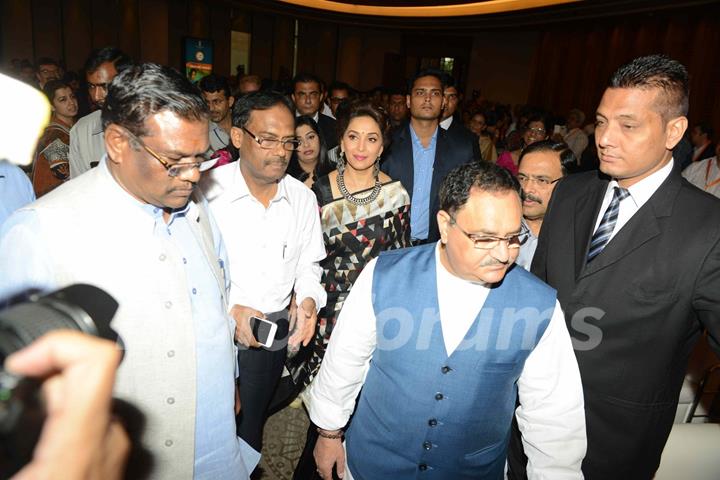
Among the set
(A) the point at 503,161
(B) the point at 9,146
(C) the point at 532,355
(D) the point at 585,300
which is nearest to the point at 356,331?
(C) the point at 532,355

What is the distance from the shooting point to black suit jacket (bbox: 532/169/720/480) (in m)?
1.44

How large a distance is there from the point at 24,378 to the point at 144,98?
3.04 ft

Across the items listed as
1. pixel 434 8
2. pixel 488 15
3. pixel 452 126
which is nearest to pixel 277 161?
pixel 452 126

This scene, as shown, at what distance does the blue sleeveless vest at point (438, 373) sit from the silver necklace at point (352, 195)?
100cm

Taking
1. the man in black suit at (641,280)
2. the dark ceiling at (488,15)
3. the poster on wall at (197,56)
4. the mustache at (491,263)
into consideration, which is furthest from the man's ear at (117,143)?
the poster on wall at (197,56)

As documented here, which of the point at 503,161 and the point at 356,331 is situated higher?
the point at 503,161

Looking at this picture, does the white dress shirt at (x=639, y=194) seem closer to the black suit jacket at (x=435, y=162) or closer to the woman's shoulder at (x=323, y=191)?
the woman's shoulder at (x=323, y=191)

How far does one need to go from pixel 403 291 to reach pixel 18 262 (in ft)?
3.15

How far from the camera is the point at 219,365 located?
1.36 metres

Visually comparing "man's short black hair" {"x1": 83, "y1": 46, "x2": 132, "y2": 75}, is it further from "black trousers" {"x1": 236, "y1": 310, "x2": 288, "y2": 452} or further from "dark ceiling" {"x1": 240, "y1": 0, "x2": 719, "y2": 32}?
"dark ceiling" {"x1": 240, "y1": 0, "x2": 719, "y2": 32}

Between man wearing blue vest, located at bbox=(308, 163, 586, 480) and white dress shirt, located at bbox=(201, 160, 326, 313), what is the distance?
65 centimetres

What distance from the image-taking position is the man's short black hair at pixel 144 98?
1.16 meters

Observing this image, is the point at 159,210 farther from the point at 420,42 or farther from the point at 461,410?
the point at 420,42

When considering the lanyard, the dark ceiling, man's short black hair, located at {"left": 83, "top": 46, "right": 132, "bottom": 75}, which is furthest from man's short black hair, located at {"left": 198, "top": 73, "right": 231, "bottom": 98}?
the dark ceiling
